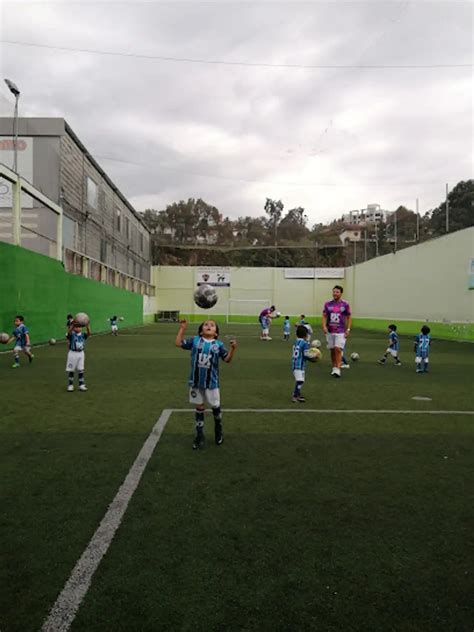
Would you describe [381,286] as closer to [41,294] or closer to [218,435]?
[41,294]

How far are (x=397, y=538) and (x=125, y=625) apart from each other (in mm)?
2117

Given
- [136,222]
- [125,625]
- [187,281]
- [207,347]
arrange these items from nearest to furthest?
[125,625], [207,347], [136,222], [187,281]

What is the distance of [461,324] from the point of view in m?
27.0

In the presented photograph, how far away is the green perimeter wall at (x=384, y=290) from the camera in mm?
27797

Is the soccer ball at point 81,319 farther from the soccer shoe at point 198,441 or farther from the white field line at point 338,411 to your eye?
the soccer shoe at point 198,441

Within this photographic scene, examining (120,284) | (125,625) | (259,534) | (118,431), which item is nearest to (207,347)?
(118,431)

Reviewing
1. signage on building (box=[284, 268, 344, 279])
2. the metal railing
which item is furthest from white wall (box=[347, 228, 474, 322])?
the metal railing

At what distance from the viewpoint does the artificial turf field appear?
2787 millimetres

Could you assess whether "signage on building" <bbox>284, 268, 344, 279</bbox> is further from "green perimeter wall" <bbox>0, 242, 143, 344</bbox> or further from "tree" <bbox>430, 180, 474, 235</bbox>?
"green perimeter wall" <bbox>0, 242, 143, 344</bbox>

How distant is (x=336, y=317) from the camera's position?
12.4m

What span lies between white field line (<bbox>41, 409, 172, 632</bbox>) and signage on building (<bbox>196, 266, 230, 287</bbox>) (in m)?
51.1

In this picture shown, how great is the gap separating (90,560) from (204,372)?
290cm

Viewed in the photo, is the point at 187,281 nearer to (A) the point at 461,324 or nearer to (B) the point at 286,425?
(A) the point at 461,324

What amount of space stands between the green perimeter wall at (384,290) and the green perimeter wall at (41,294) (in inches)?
847
